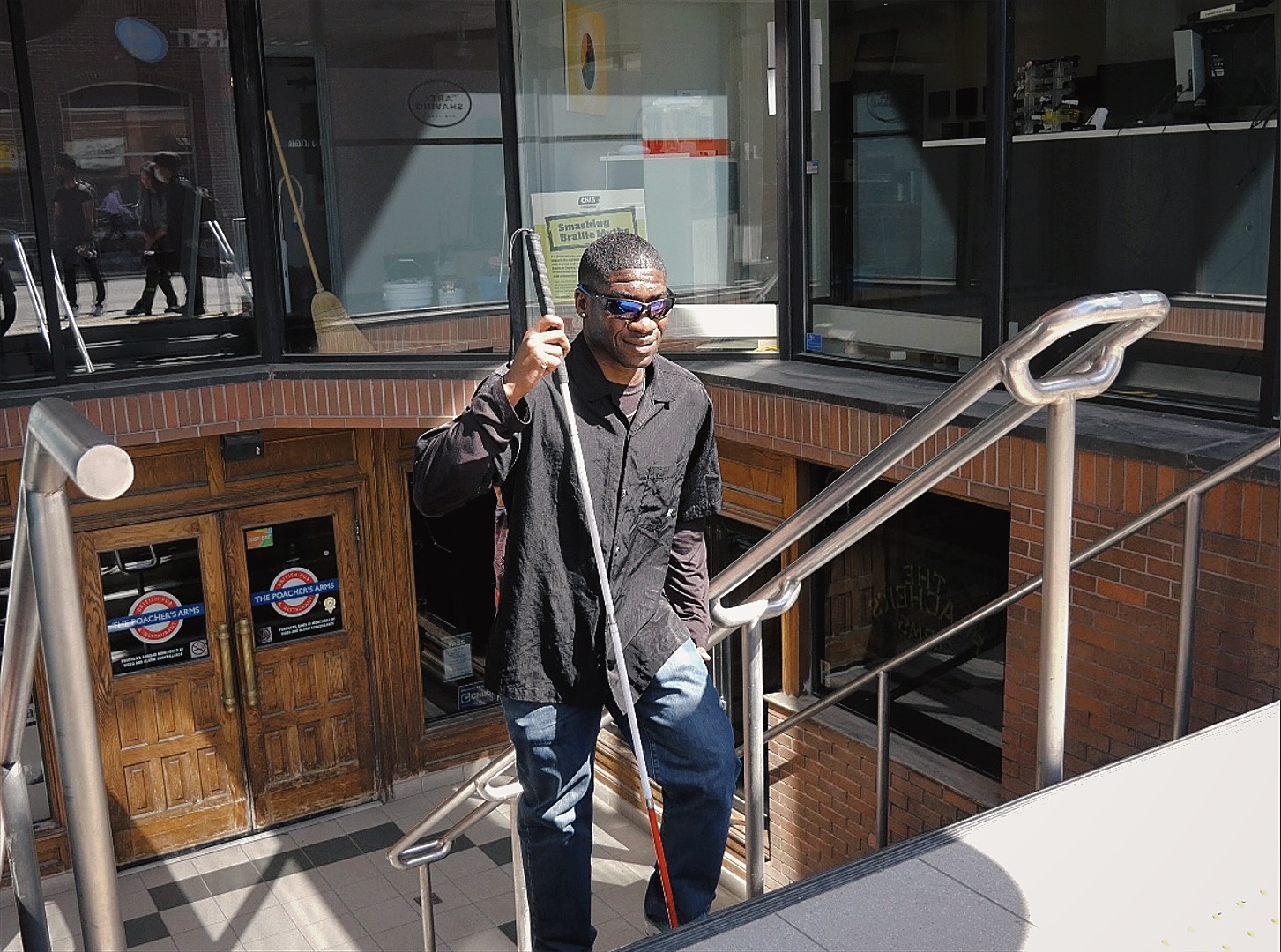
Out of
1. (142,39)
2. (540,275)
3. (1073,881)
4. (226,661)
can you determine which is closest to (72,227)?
(142,39)

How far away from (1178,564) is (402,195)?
16.4ft

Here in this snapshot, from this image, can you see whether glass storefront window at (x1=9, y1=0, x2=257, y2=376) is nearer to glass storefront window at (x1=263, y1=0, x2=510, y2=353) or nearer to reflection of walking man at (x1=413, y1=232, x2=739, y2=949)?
glass storefront window at (x1=263, y1=0, x2=510, y2=353)

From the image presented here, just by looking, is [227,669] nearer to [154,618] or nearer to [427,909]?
[154,618]

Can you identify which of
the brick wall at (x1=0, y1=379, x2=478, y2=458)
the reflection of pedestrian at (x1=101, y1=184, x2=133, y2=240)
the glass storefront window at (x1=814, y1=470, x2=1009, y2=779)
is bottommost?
the glass storefront window at (x1=814, y1=470, x2=1009, y2=779)

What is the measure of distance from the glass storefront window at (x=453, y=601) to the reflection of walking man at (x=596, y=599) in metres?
7.04

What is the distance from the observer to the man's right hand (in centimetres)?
280

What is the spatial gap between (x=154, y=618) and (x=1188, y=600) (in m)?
7.15

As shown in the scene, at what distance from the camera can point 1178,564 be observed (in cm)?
447

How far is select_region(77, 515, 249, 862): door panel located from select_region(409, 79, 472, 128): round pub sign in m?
3.27

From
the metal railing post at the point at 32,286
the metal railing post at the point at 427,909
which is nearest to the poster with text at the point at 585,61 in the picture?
the metal railing post at the point at 32,286

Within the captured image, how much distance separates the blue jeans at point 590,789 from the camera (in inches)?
119

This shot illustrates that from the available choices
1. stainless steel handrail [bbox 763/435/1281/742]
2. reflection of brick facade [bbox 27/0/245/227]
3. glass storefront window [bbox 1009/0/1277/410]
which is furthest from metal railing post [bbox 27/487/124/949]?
reflection of brick facade [bbox 27/0/245/227]

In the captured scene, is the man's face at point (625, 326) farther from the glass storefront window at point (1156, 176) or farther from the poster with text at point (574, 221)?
the poster with text at point (574, 221)

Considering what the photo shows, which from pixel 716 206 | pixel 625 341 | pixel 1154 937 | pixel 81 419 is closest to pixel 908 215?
pixel 716 206
